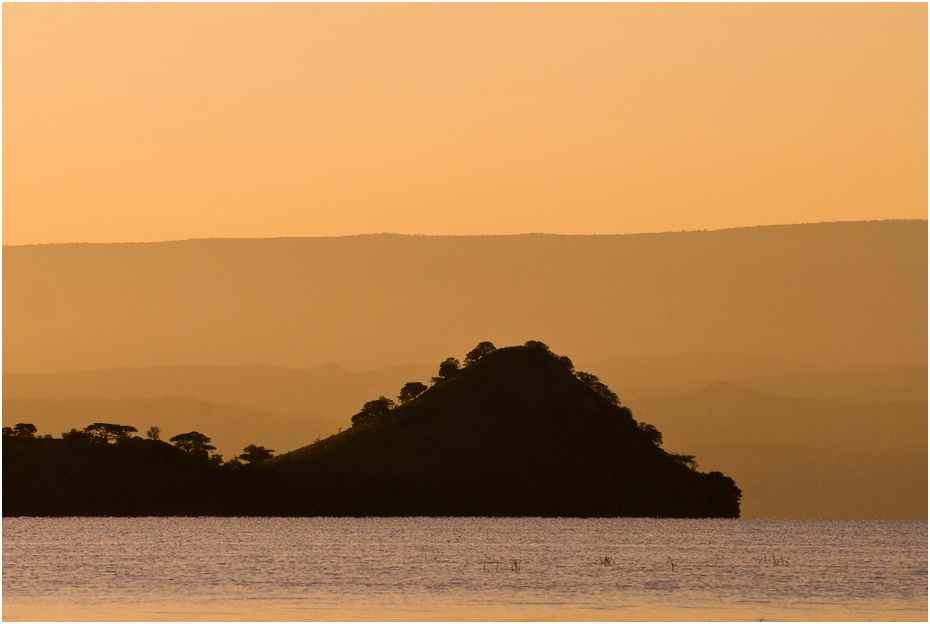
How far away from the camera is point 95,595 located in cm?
7531

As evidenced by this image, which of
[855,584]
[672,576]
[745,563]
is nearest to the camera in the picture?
[855,584]

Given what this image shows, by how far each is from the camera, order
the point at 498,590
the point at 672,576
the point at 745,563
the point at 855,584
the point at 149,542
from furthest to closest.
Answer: the point at 149,542 → the point at 745,563 → the point at 672,576 → the point at 855,584 → the point at 498,590

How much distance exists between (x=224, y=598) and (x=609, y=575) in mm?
32253

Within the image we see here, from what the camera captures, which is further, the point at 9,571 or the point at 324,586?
the point at 9,571

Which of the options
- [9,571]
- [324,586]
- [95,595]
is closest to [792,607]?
[324,586]

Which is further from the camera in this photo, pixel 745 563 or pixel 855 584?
pixel 745 563

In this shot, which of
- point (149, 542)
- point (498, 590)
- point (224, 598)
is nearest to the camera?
point (224, 598)

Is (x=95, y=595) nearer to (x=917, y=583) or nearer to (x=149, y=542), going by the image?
(x=917, y=583)

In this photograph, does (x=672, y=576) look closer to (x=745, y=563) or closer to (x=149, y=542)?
(x=745, y=563)

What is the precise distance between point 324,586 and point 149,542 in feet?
273

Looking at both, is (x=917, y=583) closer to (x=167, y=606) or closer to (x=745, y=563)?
(x=745, y=563)

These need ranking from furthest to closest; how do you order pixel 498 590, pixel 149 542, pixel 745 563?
pixel 149 542
pixel 745 563
pixel 498 590

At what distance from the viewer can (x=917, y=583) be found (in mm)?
89500

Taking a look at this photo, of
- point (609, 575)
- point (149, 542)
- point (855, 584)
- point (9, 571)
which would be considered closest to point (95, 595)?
point (9, 571)
